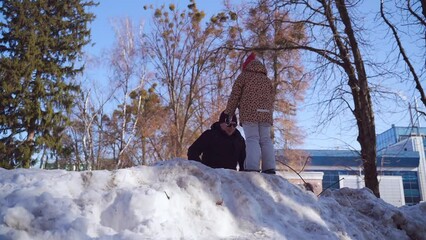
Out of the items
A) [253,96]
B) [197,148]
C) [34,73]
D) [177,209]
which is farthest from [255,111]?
[34,73]

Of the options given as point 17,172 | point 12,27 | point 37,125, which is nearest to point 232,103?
point 17,172

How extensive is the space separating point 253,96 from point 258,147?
28.4 inches

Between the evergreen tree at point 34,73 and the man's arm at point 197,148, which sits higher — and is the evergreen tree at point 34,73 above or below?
above

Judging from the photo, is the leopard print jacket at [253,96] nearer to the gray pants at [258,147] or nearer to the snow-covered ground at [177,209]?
the gray pants at [258,147]

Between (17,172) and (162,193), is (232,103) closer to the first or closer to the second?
(162,193)

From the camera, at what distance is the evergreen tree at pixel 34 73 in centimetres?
2041

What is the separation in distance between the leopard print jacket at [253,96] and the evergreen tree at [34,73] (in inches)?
676

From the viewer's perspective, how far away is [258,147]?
212 inches

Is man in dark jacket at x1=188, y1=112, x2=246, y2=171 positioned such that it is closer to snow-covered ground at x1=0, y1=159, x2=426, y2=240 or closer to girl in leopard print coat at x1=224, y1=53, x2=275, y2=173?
girl in leopard print coat at x1=224, y1=53, x2=275, y2=173

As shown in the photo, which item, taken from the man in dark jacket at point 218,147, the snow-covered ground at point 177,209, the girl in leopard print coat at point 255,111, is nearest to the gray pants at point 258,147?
the girl in leopard print coat at point 255,111

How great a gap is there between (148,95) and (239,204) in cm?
2427

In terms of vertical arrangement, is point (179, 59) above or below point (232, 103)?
above

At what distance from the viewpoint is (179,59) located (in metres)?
25.6

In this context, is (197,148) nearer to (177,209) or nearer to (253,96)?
(253,96)
